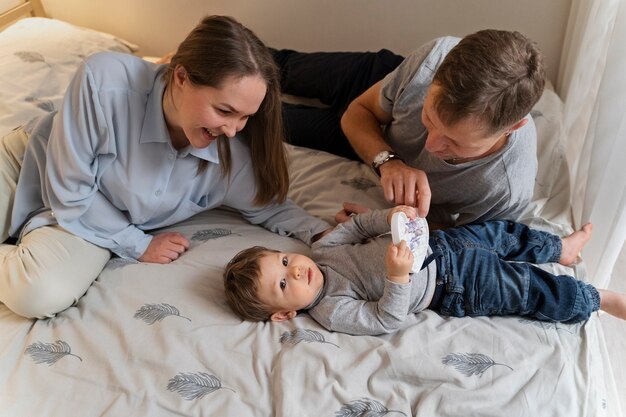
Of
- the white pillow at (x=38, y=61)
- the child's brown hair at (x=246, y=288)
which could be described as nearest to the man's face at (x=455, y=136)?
the child's brown hair at (x=246, y=288)

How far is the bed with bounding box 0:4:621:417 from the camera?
1.04 metres

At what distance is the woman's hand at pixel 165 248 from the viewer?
4.54ft

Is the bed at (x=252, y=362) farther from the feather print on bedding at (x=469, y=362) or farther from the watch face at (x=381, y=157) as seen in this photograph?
the watch face at (x=381, y=157)

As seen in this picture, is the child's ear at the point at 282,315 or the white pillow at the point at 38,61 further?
the white pillow at the point at 38,61

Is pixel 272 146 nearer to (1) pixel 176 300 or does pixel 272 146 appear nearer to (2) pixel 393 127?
(2) pixel 393 127

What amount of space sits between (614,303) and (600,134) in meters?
0.45

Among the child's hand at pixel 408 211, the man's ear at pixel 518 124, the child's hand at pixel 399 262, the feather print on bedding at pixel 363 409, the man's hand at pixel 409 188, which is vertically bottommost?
the feather print on bedding at pixel 363 409

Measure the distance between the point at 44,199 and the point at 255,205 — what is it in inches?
21.8

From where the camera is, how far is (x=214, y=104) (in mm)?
1141

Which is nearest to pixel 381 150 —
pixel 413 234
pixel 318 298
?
pixel 413 234

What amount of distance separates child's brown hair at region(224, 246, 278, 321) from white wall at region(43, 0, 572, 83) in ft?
3.96

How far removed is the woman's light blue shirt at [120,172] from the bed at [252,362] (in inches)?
5.5

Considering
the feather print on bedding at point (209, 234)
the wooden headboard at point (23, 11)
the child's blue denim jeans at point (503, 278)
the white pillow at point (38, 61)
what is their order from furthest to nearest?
the wooden headboard at point (23, 11) → the white pillow at point (38, 61) → the feather print on bedding at point (209, 234) → the child's blue denim jeans at point (503, 278)

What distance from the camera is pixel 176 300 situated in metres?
1.26
